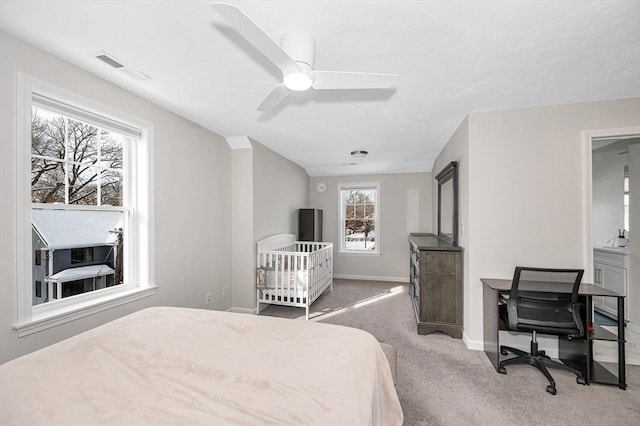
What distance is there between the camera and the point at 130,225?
2.43 m

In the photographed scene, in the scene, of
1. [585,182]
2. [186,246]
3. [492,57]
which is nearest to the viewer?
[492,57]

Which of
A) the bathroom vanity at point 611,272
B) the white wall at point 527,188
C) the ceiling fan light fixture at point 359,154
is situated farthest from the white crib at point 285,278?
the bathroom vanity at point 611,272

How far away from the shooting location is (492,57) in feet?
5.79

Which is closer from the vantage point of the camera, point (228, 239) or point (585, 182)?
point (585, 182)

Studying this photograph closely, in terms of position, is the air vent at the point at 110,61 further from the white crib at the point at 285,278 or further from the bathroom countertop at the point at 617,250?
the bathroom countertop at the point at 617,250

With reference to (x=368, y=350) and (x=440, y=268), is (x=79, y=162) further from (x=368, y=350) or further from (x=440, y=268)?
(x=440, y=268)

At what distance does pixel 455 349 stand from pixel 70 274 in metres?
3.45

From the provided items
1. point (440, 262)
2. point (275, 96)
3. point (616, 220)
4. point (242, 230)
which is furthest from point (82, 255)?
point (616, 220)

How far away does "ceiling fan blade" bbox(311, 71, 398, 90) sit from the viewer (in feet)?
4.60

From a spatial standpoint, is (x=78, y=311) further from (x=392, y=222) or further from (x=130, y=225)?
(x=392, y=222)

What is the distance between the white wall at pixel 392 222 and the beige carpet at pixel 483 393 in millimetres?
2659

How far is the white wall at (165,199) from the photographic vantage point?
5.12 feet

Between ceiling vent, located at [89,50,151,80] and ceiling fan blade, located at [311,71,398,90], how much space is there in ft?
4.72

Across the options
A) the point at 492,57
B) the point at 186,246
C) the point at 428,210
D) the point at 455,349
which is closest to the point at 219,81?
the point at 186,246
